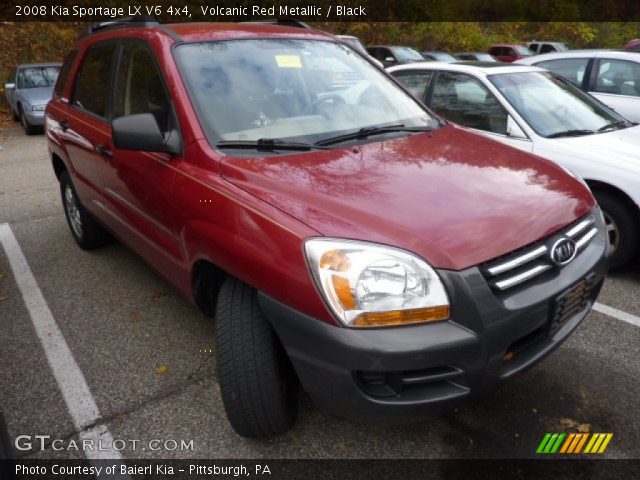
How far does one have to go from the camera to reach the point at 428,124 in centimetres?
300

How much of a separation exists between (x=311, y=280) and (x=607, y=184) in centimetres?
292

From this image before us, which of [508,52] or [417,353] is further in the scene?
[508,52]

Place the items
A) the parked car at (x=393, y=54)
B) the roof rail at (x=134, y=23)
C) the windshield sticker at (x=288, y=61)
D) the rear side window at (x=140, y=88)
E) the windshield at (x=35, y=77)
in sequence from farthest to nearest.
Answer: the parked car at (x=393, y=54) < the windshield at (x=35, y=77) < the roof rail at (x=134, y=23) < the windshield sticker at (x=288, y=61) < the rear side window at (x=140, y=88)

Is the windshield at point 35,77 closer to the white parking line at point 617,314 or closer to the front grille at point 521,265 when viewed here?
the white parking line at point 617,314

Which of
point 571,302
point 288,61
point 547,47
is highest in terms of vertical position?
point 288,61

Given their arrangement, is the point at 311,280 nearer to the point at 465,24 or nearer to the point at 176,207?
the point at 176,207

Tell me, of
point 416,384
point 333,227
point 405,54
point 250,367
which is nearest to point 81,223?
point 250,367

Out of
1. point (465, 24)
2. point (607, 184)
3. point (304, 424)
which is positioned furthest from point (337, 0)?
point (304, 424)

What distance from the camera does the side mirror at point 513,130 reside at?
4.21 metres

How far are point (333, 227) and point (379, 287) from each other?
277mm

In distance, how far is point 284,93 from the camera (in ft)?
8.99

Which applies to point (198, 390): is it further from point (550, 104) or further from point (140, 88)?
point (550, 104)

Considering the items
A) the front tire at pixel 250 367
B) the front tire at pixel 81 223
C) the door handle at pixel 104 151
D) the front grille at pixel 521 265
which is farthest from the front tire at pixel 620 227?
the front tire at pixel 81 223

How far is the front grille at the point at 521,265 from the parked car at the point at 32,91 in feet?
39.4
